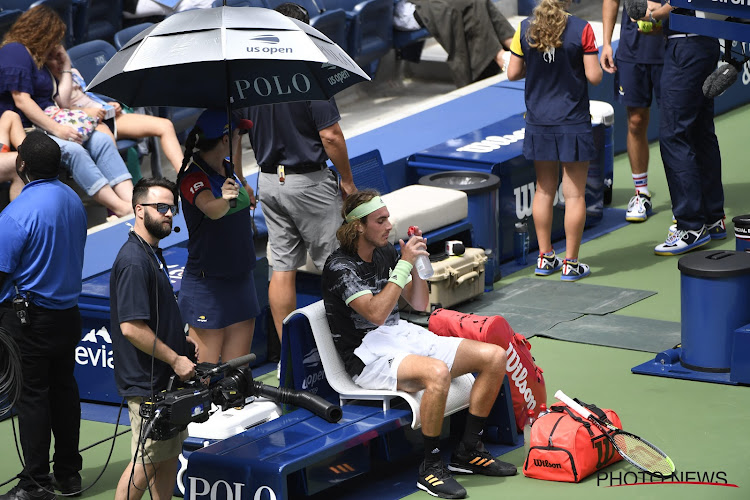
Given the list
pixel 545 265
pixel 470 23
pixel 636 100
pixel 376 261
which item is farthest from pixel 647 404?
pixel 470 23

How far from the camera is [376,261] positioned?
21.5 feet

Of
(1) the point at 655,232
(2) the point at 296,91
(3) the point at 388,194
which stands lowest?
(1) the point at 655,232

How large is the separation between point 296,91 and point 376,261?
98cm

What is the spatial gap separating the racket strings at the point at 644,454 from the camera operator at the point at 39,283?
2.74m

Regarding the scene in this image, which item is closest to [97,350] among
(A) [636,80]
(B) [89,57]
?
(B) [89,57]

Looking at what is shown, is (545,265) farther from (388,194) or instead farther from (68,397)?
(68,397)

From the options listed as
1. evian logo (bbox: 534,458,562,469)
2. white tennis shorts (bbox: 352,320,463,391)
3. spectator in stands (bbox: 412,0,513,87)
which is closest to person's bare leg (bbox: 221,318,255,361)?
white tennis shorts (bbox: 352,320,463,391)

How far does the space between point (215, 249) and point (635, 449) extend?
227 centimetres

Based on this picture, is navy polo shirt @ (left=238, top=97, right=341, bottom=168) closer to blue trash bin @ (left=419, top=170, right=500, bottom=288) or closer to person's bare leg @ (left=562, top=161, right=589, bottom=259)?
blue trash bin @ (left=419, top=170, right=500, bottom=288)

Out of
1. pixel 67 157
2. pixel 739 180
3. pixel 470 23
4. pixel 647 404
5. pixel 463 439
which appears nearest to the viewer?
pixel 463 439

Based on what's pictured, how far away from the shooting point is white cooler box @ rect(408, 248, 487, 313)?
8.63 metres

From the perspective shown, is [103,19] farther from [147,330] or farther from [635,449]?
[635,449]

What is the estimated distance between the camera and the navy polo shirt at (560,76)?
8844 millimetres

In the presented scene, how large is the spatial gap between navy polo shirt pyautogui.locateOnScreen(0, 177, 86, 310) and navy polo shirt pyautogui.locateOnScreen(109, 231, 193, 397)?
666 millimetres
